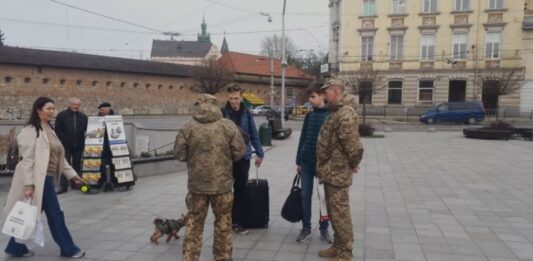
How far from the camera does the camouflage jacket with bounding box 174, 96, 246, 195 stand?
156 inches

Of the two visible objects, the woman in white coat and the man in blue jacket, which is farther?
the man in blue jacket

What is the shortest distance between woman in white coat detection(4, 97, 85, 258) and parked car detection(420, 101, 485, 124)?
33.2 meters

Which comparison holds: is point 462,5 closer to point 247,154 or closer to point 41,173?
point 247,154

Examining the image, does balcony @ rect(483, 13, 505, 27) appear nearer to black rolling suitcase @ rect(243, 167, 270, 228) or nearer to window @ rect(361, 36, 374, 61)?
window @ rect(361, 36, 374, 61)

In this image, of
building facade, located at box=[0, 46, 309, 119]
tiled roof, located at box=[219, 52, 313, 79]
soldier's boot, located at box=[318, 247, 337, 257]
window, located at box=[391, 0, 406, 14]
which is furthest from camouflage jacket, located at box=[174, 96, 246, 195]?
tiled roof, located at box=[219, 52, 313, 79]

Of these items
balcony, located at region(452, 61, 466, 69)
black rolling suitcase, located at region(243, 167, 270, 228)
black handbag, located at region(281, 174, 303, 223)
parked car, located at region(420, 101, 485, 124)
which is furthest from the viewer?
balcony, located at region(452, 61, 466, 69)

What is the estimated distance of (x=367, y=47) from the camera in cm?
4253

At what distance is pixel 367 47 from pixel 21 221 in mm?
41267

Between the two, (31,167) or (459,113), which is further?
(459,113)

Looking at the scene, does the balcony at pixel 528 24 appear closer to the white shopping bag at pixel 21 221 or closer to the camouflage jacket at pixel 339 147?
the camouflage jacket at pixel 339 147

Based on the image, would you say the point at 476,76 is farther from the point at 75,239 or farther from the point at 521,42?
the point at 75,239

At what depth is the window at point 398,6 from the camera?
4131cm

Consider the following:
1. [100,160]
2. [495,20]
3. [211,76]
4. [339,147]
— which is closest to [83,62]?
[211,76]

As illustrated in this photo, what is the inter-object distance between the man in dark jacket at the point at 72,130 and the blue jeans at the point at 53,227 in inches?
131
